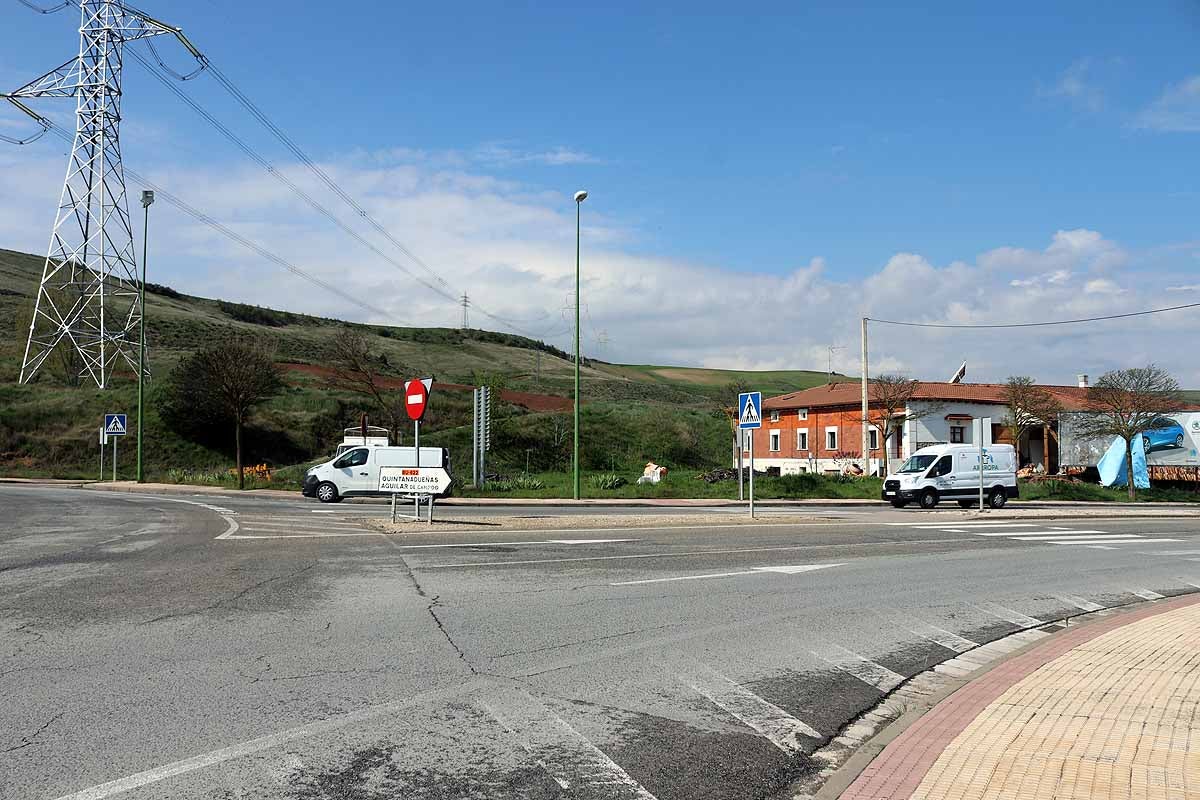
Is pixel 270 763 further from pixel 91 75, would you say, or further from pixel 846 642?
pixel 91 75

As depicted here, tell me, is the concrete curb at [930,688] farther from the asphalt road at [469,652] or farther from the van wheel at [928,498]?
the van wheel at [928,498]

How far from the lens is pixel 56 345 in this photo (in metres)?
55.5

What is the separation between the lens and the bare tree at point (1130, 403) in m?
42.8

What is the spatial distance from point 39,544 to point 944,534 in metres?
17.5

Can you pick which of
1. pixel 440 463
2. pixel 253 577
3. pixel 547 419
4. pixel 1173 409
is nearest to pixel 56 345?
pixel 547 419

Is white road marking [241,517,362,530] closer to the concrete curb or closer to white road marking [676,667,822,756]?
white road marking [676,667,822,756]

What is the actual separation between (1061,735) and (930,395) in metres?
53.7

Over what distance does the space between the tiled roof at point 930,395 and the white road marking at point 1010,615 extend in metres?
45.9

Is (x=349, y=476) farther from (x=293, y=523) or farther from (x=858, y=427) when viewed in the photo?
(x=858, y=427)

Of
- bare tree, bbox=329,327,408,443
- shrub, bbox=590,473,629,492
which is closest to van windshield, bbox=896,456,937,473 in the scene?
shrub, bbox=590,473,629,492

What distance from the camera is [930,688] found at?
23.6 feet

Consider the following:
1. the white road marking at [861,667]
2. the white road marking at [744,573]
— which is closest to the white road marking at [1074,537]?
the white road marking at [744,573]

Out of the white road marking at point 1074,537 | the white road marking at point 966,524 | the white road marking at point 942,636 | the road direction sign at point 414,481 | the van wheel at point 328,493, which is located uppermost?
the road direction sign at point 414,481

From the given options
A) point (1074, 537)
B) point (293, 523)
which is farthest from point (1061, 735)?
point (293, 523)
